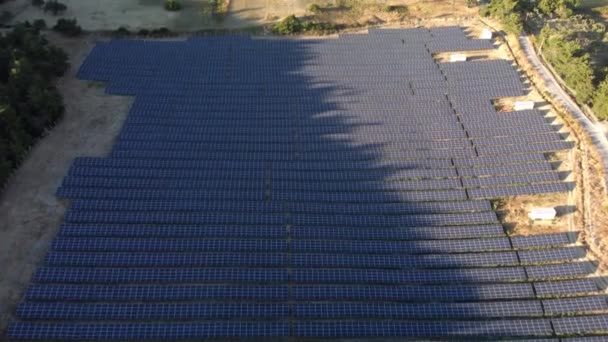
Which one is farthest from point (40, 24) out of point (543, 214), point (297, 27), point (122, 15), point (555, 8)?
point (555, 8)

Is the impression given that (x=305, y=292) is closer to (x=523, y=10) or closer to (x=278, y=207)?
(x=278, y=207)

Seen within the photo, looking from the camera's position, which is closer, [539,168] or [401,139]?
[539,168]

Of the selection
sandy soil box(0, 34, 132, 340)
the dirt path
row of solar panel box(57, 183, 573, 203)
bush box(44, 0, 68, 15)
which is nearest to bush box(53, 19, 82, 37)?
bush box(44, 0, 68, 15)

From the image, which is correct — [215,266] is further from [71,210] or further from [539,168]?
[539,168]

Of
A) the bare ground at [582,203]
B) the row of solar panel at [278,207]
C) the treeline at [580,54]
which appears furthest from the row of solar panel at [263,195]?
the treeline at [580,54]

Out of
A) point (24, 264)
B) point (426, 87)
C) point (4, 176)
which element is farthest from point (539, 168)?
point (4, 176)

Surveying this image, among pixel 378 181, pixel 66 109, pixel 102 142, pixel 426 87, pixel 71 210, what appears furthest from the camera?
pixel 426 87

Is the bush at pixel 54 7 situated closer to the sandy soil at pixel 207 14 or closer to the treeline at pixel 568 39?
the sandy soil at pixel 207 14
